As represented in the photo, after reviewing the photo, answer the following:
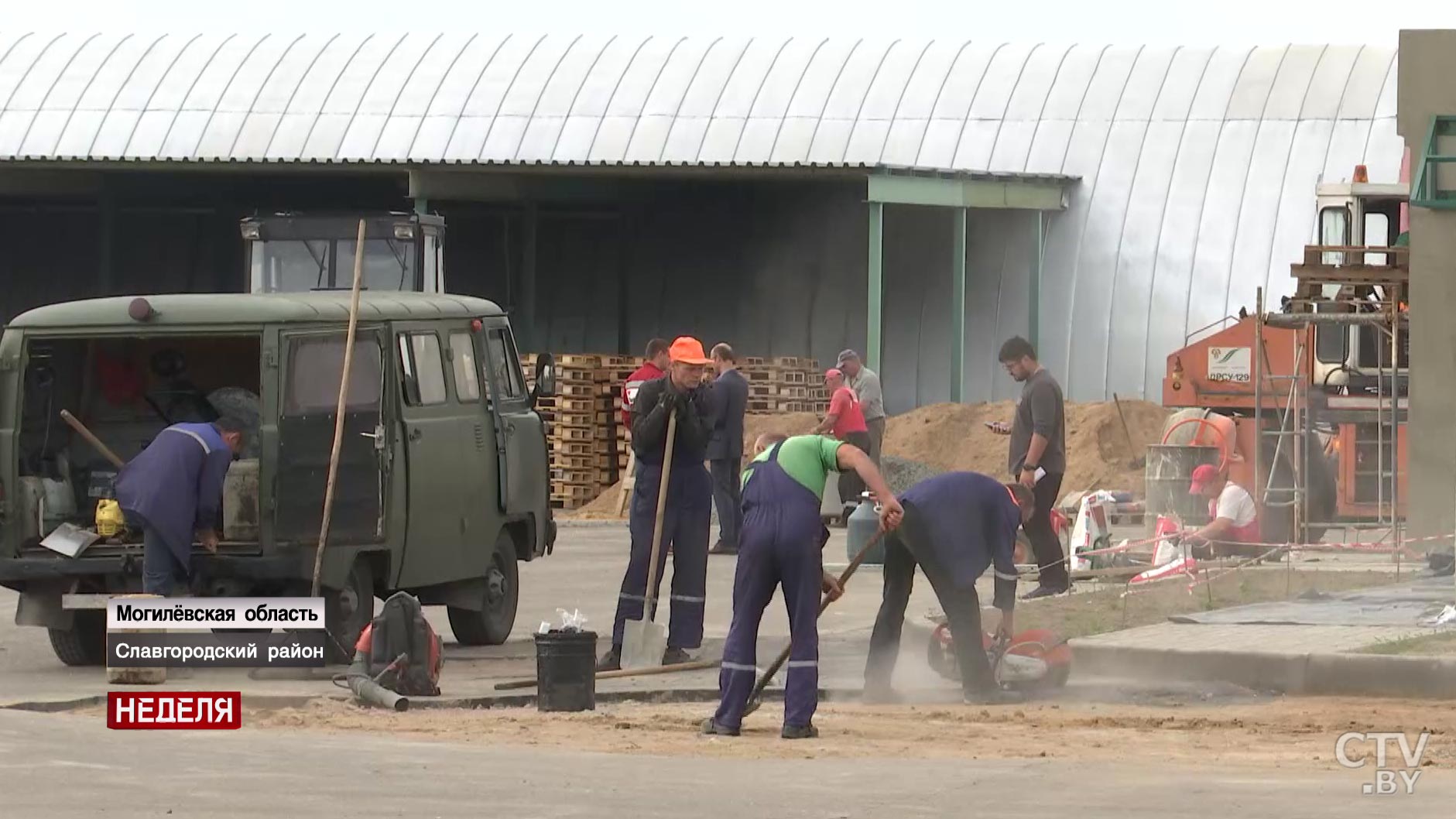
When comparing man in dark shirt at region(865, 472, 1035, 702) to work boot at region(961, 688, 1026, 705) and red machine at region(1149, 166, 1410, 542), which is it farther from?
red machine at region(1149, 166, 1410, 542)

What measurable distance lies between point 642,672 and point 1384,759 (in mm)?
4534

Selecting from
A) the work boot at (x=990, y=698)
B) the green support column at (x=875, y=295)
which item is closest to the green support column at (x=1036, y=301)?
the green support column at (x=875, y=295)

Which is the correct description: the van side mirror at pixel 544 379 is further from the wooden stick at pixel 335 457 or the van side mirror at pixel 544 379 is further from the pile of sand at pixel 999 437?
the pile of sand at pixel 999 437

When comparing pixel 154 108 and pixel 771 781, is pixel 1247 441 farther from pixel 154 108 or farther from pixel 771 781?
pixel 154 108

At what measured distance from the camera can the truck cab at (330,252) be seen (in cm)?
2923

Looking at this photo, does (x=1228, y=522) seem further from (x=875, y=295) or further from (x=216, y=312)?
(x=875, y=295)

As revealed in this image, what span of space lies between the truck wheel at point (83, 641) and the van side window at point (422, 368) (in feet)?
7.06

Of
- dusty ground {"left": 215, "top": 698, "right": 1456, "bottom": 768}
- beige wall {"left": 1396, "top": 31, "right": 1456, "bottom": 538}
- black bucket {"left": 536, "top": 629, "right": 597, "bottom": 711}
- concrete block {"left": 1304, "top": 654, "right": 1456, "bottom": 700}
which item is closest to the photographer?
dusty ground {"left": 215, "top": 698, "right": 1456, "bottom": 768}

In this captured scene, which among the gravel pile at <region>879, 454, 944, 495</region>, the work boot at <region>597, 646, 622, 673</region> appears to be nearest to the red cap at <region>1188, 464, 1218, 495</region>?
the work boot at <region>597, 646, 622, 673</region>

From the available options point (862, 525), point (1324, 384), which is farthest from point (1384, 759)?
point (1324, 384)

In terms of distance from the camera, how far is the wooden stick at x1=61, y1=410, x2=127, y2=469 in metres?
15.0

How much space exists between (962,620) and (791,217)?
26.9m

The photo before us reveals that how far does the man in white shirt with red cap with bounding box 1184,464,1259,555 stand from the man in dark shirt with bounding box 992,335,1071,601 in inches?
59.9

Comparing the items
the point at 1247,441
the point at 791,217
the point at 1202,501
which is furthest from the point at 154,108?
the point at 1202,501
